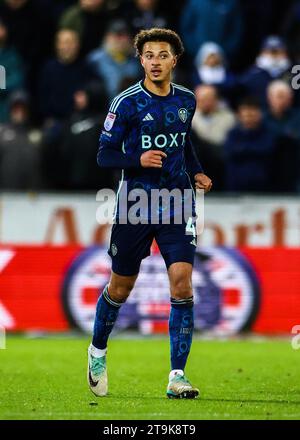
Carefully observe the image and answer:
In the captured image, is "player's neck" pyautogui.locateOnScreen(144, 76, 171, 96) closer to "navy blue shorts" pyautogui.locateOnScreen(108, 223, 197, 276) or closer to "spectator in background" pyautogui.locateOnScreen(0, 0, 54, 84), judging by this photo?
"navy blue shorts" pyautogui.locateOnScreen(108, 223, 197, 276)

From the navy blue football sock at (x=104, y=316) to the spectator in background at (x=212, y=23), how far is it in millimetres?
8262

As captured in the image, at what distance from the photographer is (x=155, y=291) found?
1418cm

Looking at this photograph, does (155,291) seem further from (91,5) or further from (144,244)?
(144,244)

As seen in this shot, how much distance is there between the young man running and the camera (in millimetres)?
8453

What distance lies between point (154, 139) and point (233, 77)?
7.71 m

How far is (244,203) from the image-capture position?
14539 millimetres

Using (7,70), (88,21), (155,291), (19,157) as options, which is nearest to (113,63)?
(88,21)

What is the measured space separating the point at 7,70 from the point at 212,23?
9.34ft

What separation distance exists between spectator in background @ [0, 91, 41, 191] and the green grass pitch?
7.34ft

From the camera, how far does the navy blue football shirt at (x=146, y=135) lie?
8453mm

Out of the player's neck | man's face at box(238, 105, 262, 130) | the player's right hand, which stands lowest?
the player's right hand

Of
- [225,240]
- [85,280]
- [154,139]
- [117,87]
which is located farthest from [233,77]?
[154,139]

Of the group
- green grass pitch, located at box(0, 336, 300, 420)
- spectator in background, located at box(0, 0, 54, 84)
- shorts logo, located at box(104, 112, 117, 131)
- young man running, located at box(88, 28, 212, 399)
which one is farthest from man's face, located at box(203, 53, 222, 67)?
A: shorts logo, located at box(104, 112, 117, 131)

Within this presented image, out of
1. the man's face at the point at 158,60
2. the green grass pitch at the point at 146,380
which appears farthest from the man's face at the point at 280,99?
the man's face at the point at 158,60
